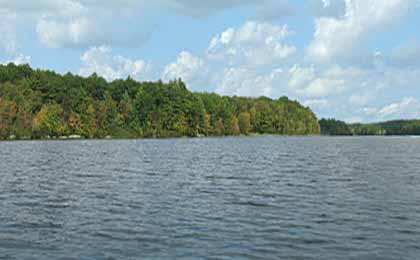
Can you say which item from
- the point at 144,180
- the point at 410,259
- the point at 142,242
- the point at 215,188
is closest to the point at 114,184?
the point at 144,180

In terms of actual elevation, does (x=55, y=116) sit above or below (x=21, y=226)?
above

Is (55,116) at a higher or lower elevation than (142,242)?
higher

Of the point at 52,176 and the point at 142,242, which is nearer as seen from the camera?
the point at 142,242

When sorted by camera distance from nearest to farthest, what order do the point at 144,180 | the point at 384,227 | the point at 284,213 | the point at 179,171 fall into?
the point at 384,227 < the point at 284,213 < the point at 144,180 < the point at 179,171

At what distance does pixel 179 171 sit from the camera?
5153 centimetres

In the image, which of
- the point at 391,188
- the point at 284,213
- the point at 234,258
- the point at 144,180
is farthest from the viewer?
the point at 144,180

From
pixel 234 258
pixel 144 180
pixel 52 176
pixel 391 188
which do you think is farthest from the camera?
pixel 52 176

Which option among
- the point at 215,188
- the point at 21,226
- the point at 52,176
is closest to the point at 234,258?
the point at 21,226

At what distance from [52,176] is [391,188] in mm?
29221

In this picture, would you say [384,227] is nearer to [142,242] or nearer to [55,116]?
[142,242]

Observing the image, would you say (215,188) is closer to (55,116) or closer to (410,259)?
(410,259)

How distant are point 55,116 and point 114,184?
140 m

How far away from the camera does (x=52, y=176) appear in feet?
151

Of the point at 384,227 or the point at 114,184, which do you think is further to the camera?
the point at 114,184
